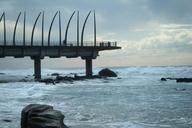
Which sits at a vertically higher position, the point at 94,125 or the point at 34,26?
the point at 34,26

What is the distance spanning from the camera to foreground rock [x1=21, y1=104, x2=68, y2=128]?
453 inches

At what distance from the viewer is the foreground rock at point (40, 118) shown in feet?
37.7

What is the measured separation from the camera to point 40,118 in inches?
455

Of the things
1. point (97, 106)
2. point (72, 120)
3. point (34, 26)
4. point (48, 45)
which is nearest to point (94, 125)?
point (72, 120)

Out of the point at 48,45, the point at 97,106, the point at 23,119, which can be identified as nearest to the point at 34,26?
the point at 48,45

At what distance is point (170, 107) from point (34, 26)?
42.7m

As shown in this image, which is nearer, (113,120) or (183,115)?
(113,120)

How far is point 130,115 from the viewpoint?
66.2 feet

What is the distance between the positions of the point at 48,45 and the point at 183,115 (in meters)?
39.8

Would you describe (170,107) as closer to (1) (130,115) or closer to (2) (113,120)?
(1) (130,115)

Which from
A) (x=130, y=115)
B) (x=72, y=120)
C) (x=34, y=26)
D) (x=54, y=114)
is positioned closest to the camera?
(x=54, y=114)

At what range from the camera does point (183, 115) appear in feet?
67.0

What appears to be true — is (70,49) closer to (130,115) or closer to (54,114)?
(130,115)

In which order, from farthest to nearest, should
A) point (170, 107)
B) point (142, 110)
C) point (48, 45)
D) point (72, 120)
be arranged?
point (48, 45) → point (170, 107) → point (142, 110) → point (72, 120)
